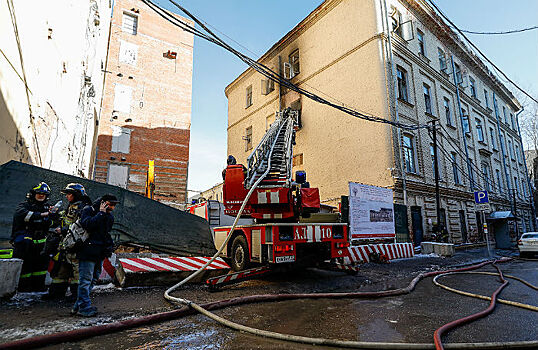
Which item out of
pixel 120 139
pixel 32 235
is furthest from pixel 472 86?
pixel 32 235

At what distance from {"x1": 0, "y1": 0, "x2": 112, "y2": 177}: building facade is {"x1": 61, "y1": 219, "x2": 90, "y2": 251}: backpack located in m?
3.79

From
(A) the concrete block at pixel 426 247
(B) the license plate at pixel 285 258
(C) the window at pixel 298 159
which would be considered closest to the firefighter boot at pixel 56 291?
(B) the license plate at pixel 285 258

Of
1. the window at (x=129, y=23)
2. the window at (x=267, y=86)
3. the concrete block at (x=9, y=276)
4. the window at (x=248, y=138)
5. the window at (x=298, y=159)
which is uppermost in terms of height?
the window at (x=129, y=23)

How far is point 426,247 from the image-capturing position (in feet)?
44.7

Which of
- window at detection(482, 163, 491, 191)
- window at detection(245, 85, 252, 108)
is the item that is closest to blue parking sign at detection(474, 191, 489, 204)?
window at detection(482, 163, 491, 191)

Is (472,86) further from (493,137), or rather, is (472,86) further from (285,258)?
(285,258)

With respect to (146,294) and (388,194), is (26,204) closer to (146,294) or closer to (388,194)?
(146,294)

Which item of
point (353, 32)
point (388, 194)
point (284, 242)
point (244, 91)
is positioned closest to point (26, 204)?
point (284, 242)

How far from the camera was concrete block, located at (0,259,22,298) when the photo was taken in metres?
4.12

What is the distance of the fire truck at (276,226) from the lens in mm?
6086

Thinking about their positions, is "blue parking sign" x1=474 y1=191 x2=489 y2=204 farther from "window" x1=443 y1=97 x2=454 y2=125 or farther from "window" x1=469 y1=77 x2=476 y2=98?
"window" x1=469 y1=77 x2=476 y2=98

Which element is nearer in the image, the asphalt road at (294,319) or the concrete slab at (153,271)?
the asphalt road at (294,319)

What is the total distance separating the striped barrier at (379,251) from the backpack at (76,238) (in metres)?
7.52

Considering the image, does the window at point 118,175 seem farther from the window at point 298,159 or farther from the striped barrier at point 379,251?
the striped barrier at point 379,251
